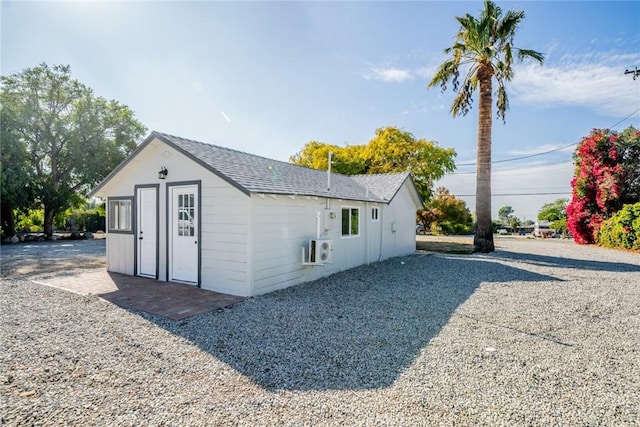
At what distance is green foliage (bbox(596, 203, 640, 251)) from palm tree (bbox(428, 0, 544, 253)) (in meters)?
7.54

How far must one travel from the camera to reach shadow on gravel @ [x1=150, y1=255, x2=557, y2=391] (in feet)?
11.6

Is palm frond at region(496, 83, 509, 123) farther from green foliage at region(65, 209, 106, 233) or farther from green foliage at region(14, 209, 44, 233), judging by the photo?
green foliage at region(14, 209, 44, 233)

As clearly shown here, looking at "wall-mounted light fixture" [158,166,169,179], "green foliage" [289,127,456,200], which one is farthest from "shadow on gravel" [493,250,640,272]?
"wall-mounted light fixture" [158,166,169,179]

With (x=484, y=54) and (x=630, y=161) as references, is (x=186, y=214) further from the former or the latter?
(x=630, y=161)

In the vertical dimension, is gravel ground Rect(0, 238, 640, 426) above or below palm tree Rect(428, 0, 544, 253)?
below

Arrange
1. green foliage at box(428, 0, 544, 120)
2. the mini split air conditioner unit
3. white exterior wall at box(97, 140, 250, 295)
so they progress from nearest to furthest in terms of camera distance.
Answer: white exterior wall at box(97, 140, 250, 295) < the mini split air conditioner unit < green foliage at box(428, 0, 544, 120)

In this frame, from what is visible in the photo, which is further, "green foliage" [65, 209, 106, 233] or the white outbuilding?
"green foliage" [65, 209, 106, 233]

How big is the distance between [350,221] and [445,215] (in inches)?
989

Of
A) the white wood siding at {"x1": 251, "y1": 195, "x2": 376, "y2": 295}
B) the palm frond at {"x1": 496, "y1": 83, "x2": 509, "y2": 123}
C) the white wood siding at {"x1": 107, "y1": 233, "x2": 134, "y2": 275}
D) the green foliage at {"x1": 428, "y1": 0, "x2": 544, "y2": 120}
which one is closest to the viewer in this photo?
the white wood siding at {"x1": 251, "y1": 195, "x2": 376, "y2": 295}

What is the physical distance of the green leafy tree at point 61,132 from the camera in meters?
19.3

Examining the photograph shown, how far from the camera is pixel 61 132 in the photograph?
20594 mm

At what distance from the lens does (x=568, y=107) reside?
58.5 feet

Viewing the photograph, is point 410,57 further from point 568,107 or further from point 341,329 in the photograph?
point 341,329

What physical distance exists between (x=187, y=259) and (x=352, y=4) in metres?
9.16
